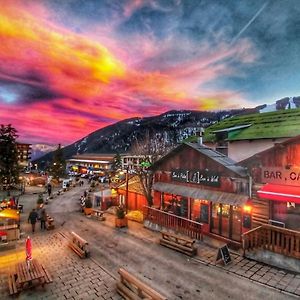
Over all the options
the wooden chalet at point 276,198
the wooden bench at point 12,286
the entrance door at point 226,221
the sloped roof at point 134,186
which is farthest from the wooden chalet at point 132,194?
the wooden bench at point 12,286

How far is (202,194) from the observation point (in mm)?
16859

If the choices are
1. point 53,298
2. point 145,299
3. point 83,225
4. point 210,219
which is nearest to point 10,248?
point 83,225

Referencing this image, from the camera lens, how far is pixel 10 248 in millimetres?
15727

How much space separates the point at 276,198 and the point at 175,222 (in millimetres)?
7352

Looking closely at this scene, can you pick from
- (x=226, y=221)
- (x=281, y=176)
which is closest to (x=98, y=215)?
(x=226, y=221)

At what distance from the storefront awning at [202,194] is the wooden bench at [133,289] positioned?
24.4 feet

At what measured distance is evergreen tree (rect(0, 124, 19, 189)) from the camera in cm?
4291

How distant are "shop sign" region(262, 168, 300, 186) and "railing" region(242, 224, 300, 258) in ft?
8.33

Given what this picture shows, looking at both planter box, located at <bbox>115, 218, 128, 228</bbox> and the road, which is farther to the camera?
planter box, located at <bbox>115, 218, 128, 228</bbox>

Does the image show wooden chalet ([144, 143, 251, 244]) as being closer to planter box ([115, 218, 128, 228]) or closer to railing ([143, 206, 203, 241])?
railing ([143, 206, 203, 241])

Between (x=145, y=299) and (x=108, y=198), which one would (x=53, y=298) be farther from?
(x=108, y=198)

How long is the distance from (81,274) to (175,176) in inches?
404

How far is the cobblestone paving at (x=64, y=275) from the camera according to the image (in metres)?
10.1

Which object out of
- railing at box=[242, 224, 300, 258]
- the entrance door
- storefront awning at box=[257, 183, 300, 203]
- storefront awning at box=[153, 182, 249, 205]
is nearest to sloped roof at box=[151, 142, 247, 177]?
storefront awning at box=[153, 182, 249, 205]
